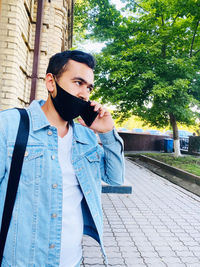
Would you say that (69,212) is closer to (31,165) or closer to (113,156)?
(31,165)

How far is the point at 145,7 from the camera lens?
12570 mm

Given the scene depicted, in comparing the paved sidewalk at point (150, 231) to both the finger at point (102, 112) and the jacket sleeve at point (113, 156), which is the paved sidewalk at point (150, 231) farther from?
the finger at point (102, 112)

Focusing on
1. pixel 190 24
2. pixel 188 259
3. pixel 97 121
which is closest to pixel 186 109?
pixel 190 24

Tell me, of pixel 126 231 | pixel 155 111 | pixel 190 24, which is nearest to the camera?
pixel 126 231

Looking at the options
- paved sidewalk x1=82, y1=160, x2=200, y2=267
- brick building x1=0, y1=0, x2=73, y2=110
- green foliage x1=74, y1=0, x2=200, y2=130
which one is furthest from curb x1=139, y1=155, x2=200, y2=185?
brick building x1=0, y1=0, x2=73, y2=110

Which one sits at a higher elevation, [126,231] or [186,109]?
[186,109]

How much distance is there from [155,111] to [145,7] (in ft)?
17.9

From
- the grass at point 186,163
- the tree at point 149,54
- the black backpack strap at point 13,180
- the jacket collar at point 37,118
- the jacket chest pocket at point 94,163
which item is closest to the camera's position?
the black backpack strap at point 13,180

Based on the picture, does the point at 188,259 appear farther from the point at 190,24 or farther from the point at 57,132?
the point at 190,24

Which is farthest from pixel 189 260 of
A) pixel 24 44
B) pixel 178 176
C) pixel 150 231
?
pixel 178 176

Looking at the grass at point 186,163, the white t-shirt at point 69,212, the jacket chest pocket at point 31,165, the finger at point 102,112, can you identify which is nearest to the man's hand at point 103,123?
the finger at point 102,112

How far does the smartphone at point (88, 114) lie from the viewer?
1579 millimetres

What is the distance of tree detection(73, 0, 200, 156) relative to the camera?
11602 millimetres

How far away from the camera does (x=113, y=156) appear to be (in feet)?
5.44
